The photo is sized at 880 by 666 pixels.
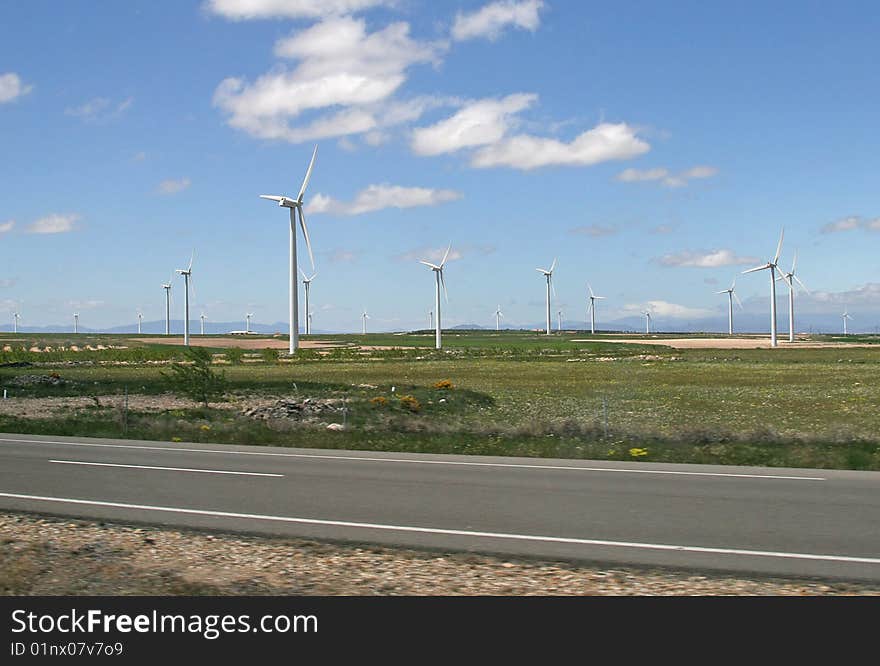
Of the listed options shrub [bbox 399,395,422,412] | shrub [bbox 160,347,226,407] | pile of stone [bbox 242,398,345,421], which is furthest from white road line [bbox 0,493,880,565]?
shrub [bbox 399,395,422,412]

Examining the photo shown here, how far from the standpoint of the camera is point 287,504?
13.2 meters

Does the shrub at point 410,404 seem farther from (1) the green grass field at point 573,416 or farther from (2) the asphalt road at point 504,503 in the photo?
(2) the asphalt road at point 504,503

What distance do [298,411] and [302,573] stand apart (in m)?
23.4

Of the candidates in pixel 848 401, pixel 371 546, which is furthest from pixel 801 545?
pixel 848 401

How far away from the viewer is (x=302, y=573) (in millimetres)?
8914

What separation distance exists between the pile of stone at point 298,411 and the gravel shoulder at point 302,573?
19.9 metres

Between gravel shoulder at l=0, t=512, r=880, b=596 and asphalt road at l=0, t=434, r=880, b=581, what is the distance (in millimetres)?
553

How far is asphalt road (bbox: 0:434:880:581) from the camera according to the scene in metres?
10.1

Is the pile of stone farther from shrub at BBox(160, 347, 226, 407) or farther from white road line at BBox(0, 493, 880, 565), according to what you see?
white road line at BBox(0, 493, 880, 565)
